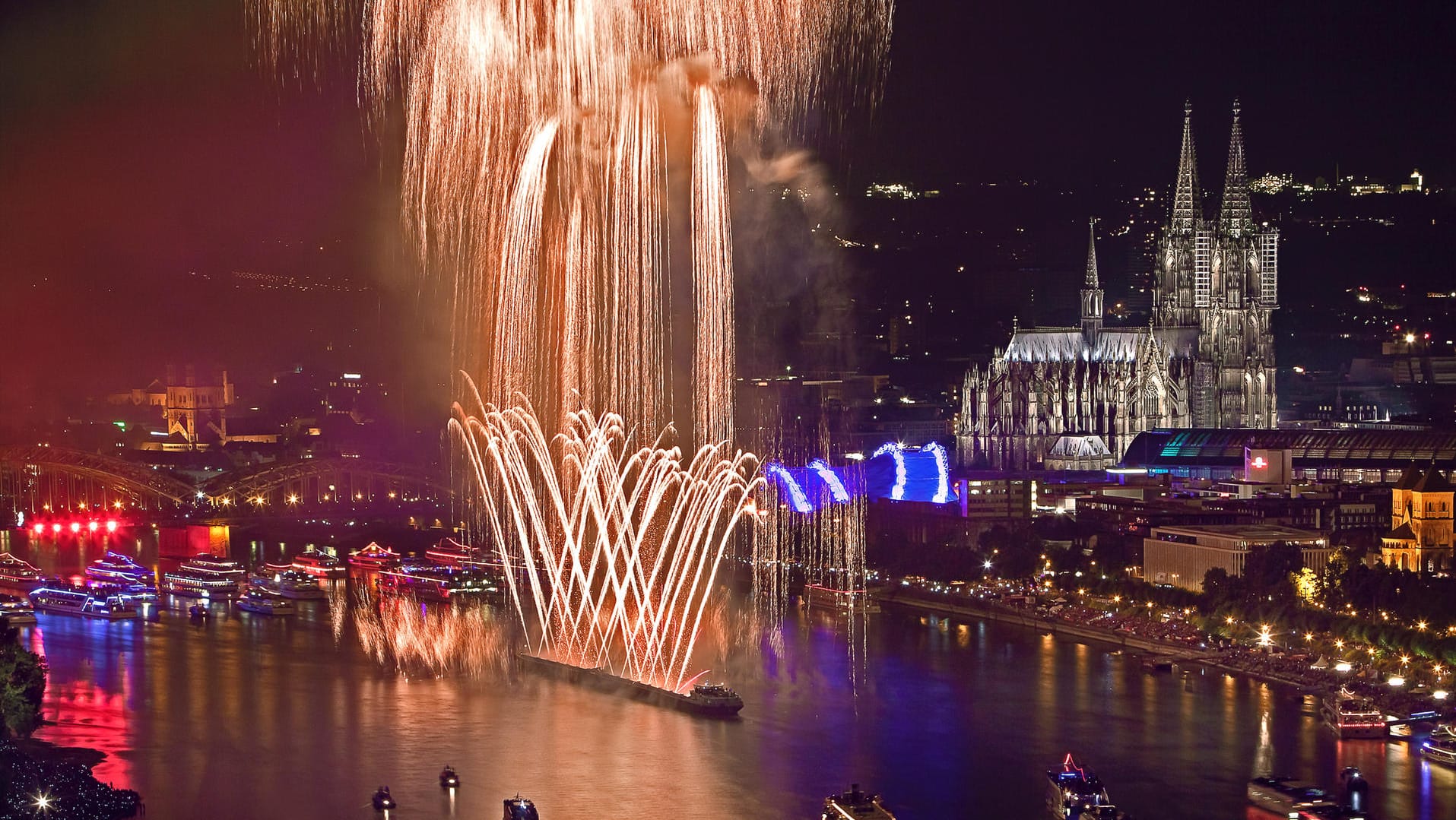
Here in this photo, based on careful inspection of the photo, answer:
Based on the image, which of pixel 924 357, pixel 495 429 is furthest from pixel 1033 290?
pixel 495 429

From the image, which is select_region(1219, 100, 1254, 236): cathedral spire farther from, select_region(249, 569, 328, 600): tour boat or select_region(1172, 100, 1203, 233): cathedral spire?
select_region(249, 569, 328, 600): tour boat

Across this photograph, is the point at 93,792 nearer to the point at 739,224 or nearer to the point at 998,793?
the point at 998,793

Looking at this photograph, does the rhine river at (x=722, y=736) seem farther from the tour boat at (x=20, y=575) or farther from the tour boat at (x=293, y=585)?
the tour boat at (x=20, y=575)

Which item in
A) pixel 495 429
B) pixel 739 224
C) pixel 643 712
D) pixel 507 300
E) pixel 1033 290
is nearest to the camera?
pixel 643 712

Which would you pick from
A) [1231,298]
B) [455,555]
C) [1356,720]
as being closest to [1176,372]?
[1231,298]

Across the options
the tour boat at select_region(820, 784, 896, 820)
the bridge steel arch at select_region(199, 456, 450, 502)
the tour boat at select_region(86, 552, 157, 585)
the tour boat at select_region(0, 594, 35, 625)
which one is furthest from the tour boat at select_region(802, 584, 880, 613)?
the bridge steel arch at select_region(199, 456, 450, 502)

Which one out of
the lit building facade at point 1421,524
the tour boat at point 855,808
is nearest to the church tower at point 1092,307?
the lit building facade at point 1421,524
